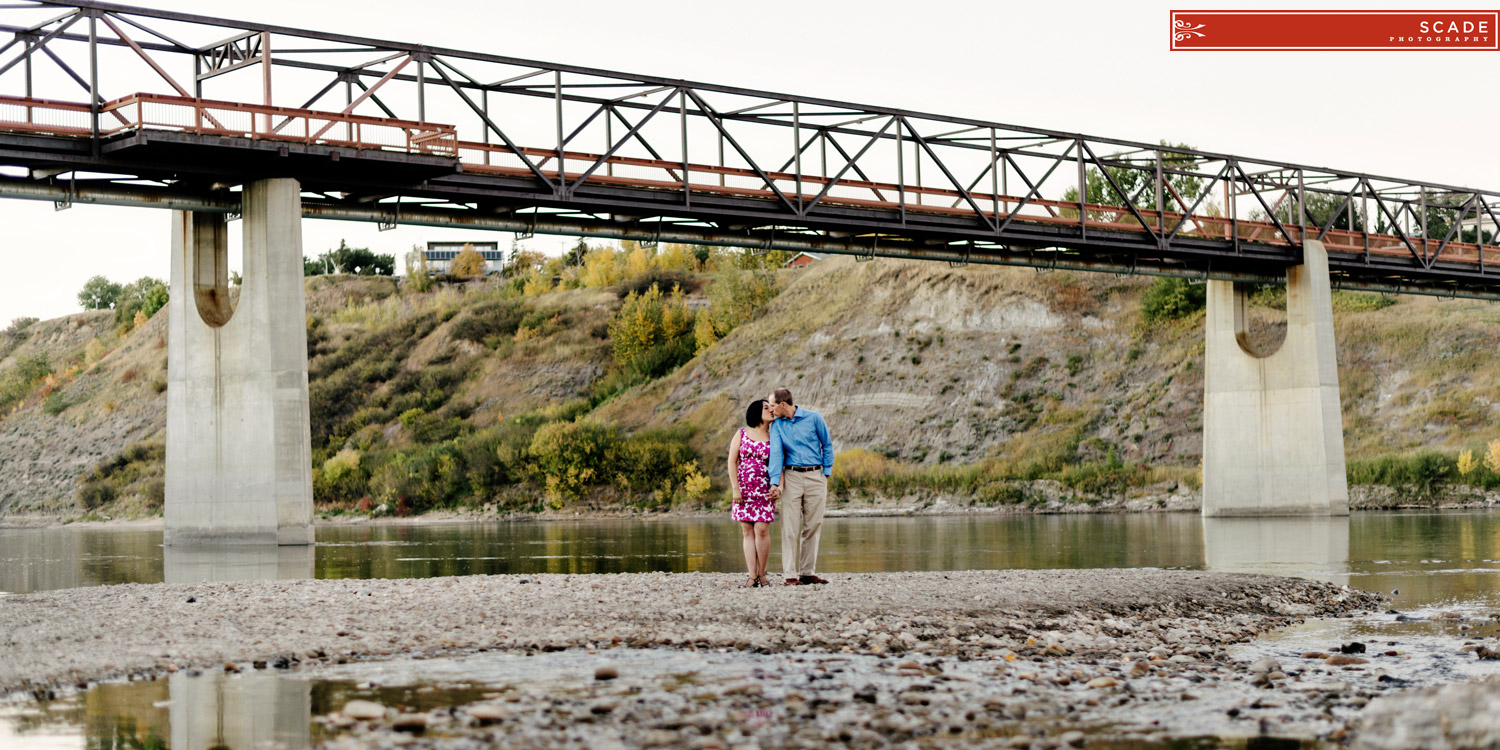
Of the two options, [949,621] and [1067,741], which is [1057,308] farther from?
[1067,741]

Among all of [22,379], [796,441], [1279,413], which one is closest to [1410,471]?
[1279,413]

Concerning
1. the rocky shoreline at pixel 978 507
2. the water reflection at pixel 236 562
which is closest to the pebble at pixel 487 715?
the water reflection at pixel 236 562

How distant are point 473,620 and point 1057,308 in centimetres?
7564

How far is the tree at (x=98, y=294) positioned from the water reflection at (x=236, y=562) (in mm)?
149793

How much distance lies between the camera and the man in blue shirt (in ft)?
58.1

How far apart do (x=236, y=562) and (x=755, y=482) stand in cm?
1529

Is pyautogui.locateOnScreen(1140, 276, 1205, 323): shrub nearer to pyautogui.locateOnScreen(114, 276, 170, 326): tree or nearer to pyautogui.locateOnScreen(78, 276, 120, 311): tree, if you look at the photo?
pyautogui.locateOnScreen(114, 276, 170, 326): tree

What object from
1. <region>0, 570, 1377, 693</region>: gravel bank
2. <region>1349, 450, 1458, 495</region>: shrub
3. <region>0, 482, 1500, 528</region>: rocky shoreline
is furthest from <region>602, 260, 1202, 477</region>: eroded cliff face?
<region>0, 570, 1377, 693</region>: gravel bank

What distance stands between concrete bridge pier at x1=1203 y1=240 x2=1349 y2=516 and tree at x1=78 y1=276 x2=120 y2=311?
146462 mm

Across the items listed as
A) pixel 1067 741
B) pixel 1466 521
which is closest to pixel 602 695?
pixel 1067 741

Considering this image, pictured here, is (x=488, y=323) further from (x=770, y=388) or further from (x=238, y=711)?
(x=238, y=711)

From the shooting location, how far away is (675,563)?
2881 centimetres

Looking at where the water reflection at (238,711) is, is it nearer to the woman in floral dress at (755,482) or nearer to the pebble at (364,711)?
the pebble at (364,711)

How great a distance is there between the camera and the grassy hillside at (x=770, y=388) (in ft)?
244
